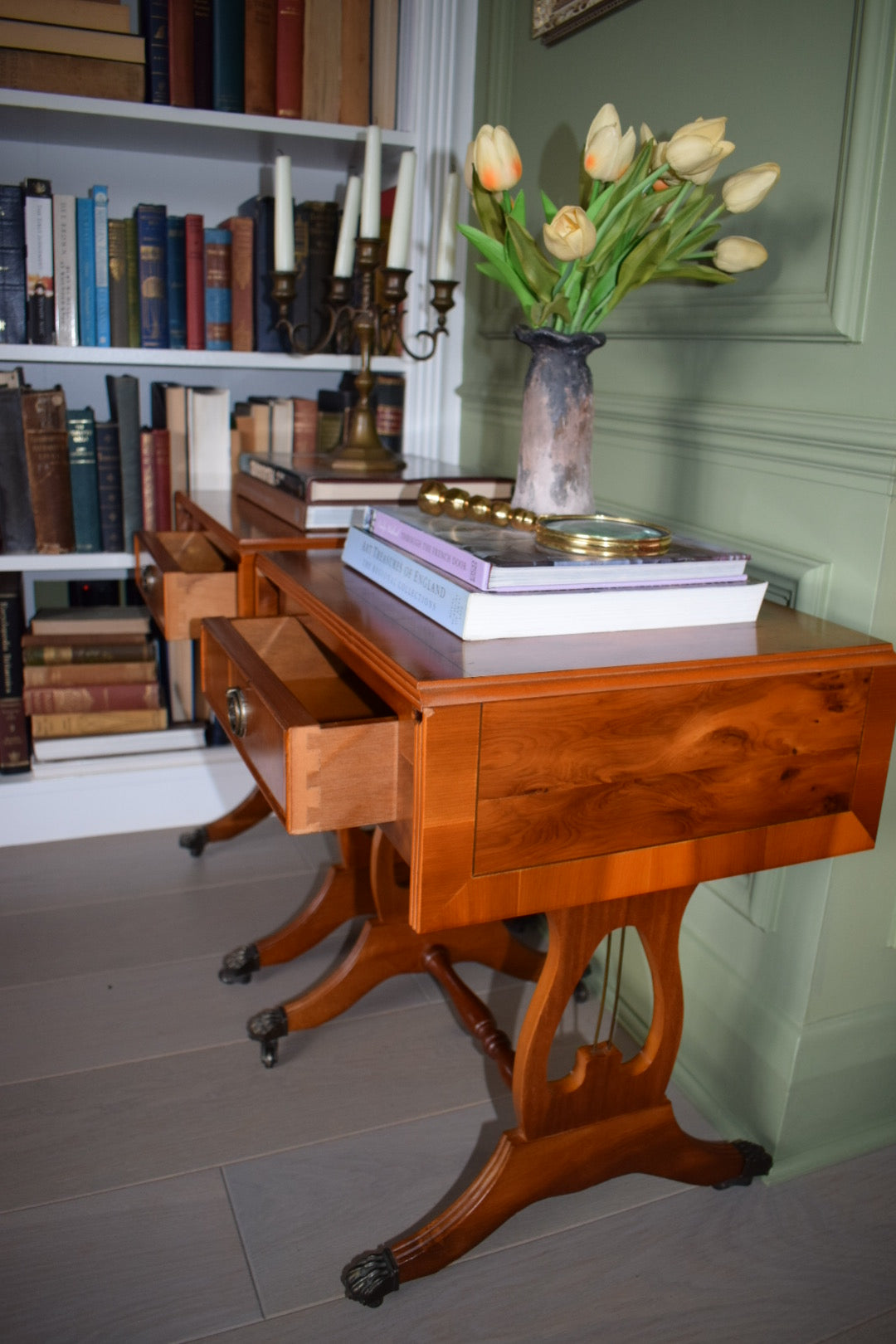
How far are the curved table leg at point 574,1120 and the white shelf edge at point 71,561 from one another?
4.04 feet

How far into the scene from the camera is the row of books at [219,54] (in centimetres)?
169

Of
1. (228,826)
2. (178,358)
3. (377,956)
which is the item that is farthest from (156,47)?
(377,956)

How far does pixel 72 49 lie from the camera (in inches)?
66.9

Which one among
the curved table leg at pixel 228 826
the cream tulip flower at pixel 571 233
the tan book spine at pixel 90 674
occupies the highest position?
the cream tulip flower at pixel 571 233

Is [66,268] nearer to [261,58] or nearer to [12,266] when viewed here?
[12,266]

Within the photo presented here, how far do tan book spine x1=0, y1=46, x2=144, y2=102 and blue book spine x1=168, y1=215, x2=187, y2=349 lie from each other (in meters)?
0.21

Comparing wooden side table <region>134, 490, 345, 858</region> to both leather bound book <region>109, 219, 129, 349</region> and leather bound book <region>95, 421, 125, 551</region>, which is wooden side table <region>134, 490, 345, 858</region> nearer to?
leather bound book <region>95, 421, 125, 551</region>

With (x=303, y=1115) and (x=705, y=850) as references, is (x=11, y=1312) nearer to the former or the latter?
(x=303, y=1115)

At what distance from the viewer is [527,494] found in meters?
1.16

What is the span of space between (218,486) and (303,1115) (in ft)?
3.65

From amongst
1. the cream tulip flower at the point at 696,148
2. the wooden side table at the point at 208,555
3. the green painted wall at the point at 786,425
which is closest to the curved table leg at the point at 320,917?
the wooden side table at the point at 208,555

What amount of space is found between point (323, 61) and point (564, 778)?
1.53 m

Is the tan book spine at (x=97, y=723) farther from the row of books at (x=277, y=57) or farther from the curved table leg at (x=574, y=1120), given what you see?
the curved table leg at (x=574, y=1120)

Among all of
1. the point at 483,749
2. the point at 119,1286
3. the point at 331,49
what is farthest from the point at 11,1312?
the point at 331,49
